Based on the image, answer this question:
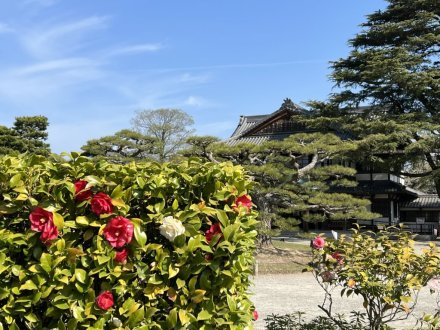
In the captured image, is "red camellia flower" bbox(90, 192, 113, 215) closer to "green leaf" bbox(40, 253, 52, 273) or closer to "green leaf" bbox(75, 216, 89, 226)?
"green leaf" bbox(75, 216, 89, 226)

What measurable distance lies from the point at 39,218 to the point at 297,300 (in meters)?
6.16

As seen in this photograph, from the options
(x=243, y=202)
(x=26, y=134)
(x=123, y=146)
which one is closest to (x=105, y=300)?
(x=243, y=202)

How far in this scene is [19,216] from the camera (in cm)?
223

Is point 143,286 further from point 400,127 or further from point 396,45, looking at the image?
point 396,45

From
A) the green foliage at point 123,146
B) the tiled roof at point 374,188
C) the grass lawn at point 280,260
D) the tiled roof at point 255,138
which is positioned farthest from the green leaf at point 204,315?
the tiled roof at point 255,138

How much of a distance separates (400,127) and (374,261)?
1726cm

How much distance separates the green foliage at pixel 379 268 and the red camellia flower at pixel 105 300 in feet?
6.10

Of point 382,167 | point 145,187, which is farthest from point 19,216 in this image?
point 382,167

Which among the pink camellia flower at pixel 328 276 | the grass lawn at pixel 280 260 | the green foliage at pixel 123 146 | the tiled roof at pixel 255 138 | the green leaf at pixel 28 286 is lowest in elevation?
the grass lawn at pixel 280 260

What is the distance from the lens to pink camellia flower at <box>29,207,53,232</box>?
2.12 meters

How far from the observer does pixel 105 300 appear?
7.07 ft

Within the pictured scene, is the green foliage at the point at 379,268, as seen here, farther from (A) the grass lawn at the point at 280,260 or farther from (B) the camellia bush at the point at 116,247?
(A) the grass lawn at the point at 280,260

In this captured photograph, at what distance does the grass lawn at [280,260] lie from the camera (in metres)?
11.2

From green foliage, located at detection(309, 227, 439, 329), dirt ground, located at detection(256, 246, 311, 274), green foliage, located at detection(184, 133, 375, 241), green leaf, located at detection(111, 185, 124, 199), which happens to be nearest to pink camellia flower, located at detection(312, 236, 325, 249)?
green foliage, located at detection(309, 227, 439, 329)
